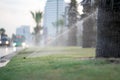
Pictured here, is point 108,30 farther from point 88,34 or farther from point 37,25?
point 37,25

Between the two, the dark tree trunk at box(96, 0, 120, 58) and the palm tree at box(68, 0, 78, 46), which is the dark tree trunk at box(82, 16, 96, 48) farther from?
the dark tree trunk at box(96, 0, 120, 58)

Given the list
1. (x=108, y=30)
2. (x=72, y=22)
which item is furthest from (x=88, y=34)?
(x=108, y=30)

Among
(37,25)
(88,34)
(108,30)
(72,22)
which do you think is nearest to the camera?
(108,30)

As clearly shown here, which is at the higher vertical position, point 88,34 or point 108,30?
point 108,30

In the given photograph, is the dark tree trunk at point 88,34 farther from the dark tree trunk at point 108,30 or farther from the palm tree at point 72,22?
the dark tree trunk at point 108,30

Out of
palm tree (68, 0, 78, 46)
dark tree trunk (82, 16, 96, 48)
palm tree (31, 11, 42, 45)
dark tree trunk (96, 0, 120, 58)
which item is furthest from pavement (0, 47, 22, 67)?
palm tree (31, 11, 42, 45)

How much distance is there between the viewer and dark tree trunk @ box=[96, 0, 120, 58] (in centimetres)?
1830

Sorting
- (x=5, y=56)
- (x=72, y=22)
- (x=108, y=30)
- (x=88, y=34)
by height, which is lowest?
(x=5, y=56)

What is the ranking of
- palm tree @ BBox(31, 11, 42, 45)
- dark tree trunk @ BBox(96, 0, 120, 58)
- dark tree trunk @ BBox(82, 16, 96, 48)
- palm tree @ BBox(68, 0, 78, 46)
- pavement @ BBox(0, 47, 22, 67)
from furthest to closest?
palm tree @ BBox(31, 11, 42, 45) → palm tree @ BBox(68, 0, 78, 46) → dark tree trunk @ BBox(82, 16, 96, 48) → pavement @ BBox(0, 47, 22, 67) → dark tree trunk @ BBox(96, 0, 120, 58)

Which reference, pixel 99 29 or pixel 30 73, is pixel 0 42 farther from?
pixel 30 73

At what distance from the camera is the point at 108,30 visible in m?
18.5

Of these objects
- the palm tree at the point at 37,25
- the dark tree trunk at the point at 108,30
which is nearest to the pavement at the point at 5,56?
the dark tree trunk at the point at 108,30

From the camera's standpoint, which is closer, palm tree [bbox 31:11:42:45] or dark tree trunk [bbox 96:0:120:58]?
dark tree trunk [bbox 96:0:120:58]

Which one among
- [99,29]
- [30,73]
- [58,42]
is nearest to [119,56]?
[99,29]
